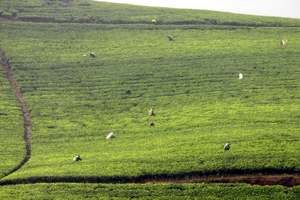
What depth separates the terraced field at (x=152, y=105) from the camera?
35312 mm

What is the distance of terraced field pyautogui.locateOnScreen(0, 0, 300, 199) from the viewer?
35.3m

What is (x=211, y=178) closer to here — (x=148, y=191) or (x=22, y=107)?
(x=148, y=191)

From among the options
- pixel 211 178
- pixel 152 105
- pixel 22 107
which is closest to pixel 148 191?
pixel 211 178

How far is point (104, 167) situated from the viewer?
36531 mm

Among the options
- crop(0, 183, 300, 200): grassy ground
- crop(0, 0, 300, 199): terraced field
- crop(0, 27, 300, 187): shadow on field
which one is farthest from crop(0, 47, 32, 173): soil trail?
crop(0, 27, 300, 187): shadow on field

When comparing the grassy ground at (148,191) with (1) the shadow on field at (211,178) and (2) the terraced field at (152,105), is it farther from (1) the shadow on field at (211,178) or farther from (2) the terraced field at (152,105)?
(1) the shadow on field at (211,178)

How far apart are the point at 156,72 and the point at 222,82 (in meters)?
6.93

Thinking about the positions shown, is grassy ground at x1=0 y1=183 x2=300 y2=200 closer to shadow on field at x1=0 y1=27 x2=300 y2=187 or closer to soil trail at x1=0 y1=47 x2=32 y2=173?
shadow on field at x1=0 y1=27 x2=300 y2=187

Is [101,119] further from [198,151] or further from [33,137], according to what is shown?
[198,151]

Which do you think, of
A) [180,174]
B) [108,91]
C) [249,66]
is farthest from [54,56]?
[180,174]

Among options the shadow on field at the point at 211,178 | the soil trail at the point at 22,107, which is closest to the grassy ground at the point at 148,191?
the shadow on field at the point at 211,178

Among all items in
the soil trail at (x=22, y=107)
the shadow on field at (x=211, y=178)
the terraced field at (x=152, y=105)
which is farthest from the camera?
the soil trail at (x=22, y=107)

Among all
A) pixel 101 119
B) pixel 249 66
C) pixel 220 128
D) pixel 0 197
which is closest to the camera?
pixel 0 197

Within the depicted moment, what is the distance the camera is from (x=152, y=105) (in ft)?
153
